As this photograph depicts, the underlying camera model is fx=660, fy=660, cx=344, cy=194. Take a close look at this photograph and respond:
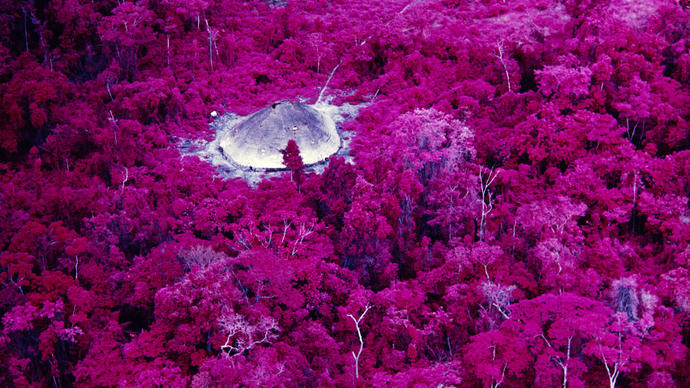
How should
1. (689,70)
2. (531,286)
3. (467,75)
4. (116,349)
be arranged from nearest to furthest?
(116,349), (531,286), (689,70), (467,75)

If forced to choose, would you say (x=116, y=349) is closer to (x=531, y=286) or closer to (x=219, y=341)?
(x=219, y=341)

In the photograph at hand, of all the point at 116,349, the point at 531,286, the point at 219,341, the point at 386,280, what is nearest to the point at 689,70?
the point at 531,286

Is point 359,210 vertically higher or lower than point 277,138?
higher

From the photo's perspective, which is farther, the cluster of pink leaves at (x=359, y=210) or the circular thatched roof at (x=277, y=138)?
the circular thatched roof at (x=277, y=138)

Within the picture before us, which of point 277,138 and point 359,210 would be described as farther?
point 277,138

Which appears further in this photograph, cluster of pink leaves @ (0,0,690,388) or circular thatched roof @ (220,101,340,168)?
circular thatched roof @ (220,101,340,168)
